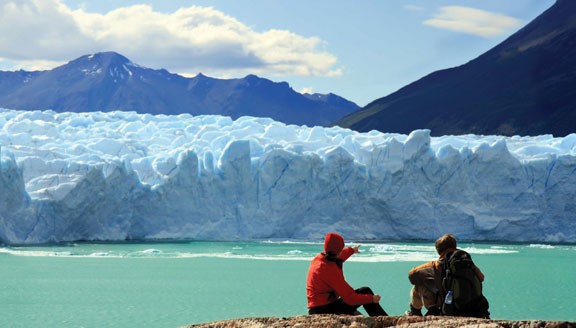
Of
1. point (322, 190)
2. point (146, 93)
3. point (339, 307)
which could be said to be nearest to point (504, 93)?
point (322, 190)

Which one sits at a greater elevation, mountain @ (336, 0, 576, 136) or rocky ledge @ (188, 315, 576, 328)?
mountain @ (336, 0, 576, 136)

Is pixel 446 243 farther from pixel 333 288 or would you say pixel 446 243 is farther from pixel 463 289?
pixel 333 288

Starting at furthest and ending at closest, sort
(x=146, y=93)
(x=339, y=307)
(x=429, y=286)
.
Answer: (x=146, y=93), (x=429, y=286), (x=339, y=307)

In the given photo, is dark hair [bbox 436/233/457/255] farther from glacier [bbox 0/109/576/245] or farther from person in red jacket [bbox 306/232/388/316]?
glacier [bbox 0/109/576/245]

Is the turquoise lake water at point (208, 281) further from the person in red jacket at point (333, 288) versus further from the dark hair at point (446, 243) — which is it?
the dark hair at point (446, 243)

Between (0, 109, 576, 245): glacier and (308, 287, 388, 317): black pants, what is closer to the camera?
(308, 287, 388, 317): black pants

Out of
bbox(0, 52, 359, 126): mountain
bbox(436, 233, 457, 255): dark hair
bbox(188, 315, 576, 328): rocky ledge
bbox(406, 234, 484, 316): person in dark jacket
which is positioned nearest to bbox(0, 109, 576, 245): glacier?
bbox(406, 234, 484, 316): person in dark jacket

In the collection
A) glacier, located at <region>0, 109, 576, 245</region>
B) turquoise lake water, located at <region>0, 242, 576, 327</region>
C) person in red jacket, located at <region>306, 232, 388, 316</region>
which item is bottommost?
turquoise lake water, located at <region>0, 242, 576, 327</region>
